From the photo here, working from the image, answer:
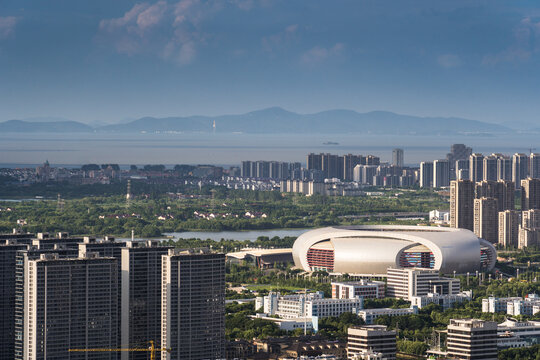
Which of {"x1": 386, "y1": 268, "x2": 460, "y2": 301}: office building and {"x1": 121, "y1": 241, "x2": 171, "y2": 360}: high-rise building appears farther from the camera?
{"x1": 386, "y1": 268, "x2": 460, "y2": 301}: office building

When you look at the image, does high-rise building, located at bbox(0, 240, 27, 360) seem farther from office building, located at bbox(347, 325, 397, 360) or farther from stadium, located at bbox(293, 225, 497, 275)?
stadium, located at bbox(293, 225, 497, 275)

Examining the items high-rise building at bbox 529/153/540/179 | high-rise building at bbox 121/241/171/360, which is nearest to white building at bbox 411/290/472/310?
high-rise building at bbox 121/241/171/360

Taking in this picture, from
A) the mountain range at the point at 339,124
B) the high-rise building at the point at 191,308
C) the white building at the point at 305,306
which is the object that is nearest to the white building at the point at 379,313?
the white building at the point at 305,306

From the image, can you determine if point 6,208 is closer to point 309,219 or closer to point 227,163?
point 309,219

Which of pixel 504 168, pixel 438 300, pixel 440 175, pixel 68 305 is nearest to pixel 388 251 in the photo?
pixel 438 300

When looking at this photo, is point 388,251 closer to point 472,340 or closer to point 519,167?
point 472,340

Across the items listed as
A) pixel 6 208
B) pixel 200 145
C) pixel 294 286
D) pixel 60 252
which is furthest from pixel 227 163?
pixel 60 252
